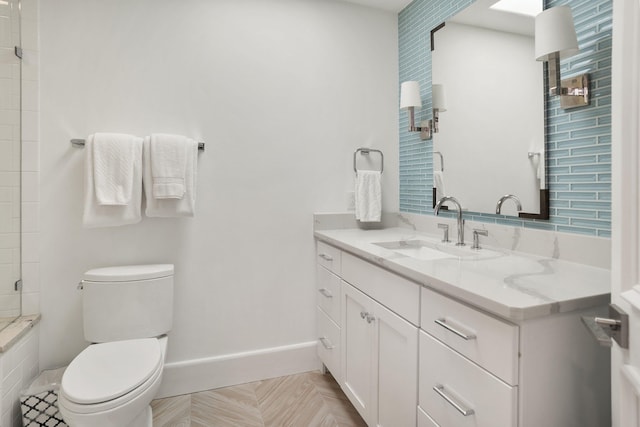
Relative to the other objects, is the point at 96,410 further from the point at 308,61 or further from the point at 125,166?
the point at 308,61

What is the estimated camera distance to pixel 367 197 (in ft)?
7.43

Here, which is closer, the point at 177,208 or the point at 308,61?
the point at 177,208

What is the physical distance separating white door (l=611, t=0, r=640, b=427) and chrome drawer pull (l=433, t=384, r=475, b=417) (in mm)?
353

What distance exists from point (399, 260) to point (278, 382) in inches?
50.9

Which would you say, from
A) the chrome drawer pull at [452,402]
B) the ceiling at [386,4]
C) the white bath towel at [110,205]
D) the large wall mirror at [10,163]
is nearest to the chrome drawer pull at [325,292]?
the chrome drawer pull at [452,402]

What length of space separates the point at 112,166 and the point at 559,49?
A: 1967 millimetres

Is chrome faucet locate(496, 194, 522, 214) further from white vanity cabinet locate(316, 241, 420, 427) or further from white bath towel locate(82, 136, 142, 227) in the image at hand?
white bath towel locate(82, 136, 142, 227)

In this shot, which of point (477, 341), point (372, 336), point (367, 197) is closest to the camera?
point (477, 341)

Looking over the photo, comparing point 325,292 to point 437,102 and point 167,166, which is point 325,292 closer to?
point 167,166

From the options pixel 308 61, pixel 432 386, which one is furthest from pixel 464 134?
pixel 432 386

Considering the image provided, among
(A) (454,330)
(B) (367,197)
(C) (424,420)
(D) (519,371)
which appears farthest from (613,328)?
(B) (367,197)

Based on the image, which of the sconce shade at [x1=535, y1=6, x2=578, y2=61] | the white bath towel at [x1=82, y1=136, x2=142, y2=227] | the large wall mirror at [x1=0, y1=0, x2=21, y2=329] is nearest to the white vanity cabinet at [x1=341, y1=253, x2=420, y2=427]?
the sconce shade at [x1=535, y1=6, x2=578, y2=61]

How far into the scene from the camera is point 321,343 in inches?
85.3

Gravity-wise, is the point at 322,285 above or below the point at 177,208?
below
